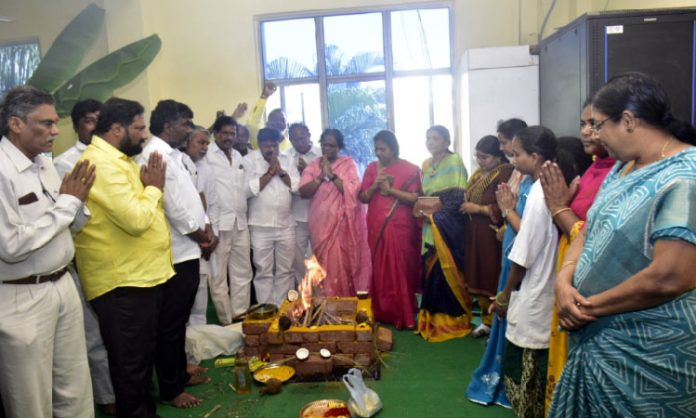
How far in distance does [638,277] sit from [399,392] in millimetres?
2107

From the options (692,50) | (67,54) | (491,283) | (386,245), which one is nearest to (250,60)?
(67,54)

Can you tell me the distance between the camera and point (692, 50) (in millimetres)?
3695

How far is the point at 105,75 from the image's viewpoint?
4.99 meters

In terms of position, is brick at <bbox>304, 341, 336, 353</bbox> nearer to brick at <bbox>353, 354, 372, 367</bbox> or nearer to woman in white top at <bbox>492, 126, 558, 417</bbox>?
brick at <bbox>353, 354, 372, 367</bbox>

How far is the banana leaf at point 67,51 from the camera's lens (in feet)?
15.8

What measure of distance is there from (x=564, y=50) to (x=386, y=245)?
7.23 feet

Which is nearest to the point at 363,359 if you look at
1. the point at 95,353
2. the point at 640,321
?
the point at 95,353

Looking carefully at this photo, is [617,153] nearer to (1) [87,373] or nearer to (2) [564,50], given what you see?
(1) [87,373]

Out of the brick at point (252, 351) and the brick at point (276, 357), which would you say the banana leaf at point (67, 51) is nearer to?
the brick at point (252, 351)

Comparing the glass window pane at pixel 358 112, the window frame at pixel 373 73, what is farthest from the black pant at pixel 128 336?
the window frame at pixel 373 73

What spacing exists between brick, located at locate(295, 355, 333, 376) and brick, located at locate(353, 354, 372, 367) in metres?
0.19

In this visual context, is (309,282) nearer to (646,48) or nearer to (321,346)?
(321,346)

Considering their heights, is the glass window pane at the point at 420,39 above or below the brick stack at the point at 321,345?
above

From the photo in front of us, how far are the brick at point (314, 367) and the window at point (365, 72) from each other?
390 cm
